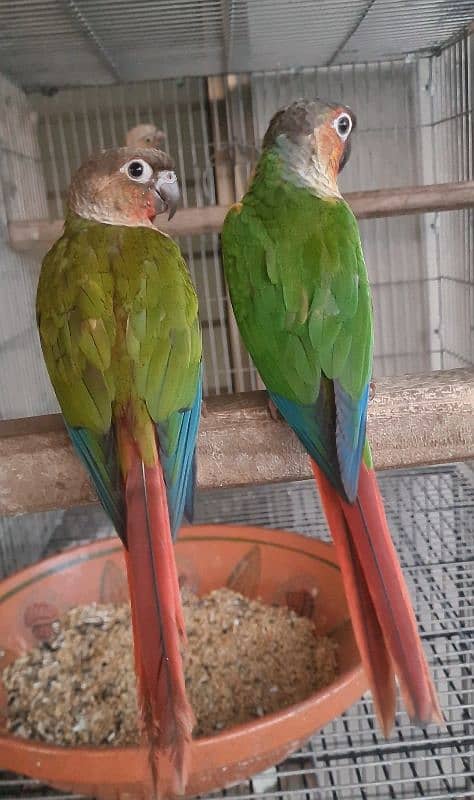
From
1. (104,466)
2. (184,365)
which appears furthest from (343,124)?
(104,466)

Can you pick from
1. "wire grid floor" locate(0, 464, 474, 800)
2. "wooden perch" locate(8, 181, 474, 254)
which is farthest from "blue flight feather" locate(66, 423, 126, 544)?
"wooden perch" locate(8, 181, 474, 254)

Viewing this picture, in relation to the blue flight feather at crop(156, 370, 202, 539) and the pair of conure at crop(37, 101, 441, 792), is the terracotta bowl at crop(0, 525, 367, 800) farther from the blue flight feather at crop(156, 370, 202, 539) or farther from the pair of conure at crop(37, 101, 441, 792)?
the blue flight feather at crop(156, 370, 202, 539)

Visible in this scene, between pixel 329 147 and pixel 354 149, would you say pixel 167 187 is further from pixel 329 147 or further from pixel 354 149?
pixel 354 149

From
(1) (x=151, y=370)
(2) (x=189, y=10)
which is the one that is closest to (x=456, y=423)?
(1) (x=151, y=370)

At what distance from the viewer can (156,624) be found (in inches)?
16.6

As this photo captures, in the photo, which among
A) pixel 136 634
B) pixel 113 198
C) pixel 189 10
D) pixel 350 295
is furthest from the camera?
pixel 189 10

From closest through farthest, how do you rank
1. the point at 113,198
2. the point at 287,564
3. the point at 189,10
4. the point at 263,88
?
the point at 113,198
the point at 287,564
the point at 189,10
the point at 263,88

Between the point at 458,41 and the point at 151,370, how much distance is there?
3.09 feet

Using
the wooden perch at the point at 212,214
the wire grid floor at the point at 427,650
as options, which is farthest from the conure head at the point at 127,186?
the wire grid floor at the point at 427,650

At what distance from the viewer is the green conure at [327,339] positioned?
0.43 meters

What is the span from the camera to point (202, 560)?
2.77ft

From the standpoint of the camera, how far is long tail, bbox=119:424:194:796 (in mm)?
398

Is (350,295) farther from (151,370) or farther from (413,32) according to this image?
(413,32)

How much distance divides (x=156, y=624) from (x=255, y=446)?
18 cm
